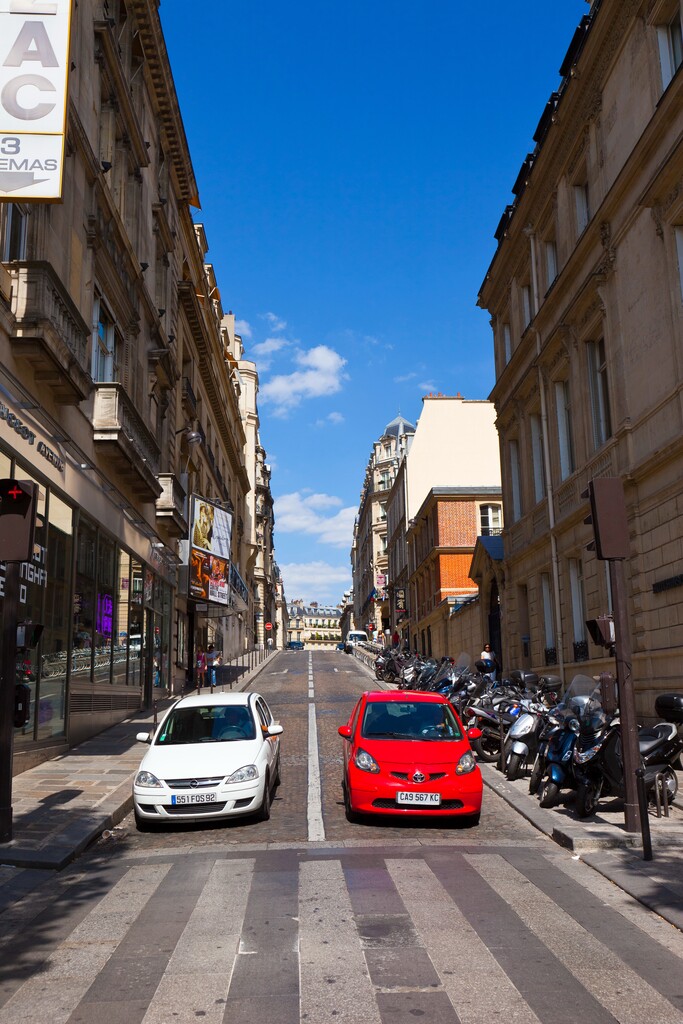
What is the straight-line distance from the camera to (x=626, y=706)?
28.4 feet

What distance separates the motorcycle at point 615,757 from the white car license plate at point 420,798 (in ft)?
5.31

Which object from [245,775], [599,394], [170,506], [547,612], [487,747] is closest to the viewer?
[245,775]

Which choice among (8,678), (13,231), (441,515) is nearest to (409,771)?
(8,678)

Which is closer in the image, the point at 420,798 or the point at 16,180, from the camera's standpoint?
the point at 420,798

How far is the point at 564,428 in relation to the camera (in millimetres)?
22328

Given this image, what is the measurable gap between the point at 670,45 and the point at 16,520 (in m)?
14.8

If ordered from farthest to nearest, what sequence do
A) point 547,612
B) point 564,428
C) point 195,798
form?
1. point 547,612
2. point 564,428
3. point 195,798

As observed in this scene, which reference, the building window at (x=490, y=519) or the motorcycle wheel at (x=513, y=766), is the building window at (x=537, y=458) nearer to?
the motorcycle wheel at (x=513, y=766)

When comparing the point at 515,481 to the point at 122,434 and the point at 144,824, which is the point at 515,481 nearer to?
the point at 122,434

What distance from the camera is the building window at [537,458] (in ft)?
80.7

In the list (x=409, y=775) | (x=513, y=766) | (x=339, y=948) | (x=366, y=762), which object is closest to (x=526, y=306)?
(x=513, y=766)

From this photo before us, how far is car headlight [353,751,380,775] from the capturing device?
965cm

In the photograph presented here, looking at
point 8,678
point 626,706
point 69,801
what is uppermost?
point 8,678

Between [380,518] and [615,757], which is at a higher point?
[380,518]
